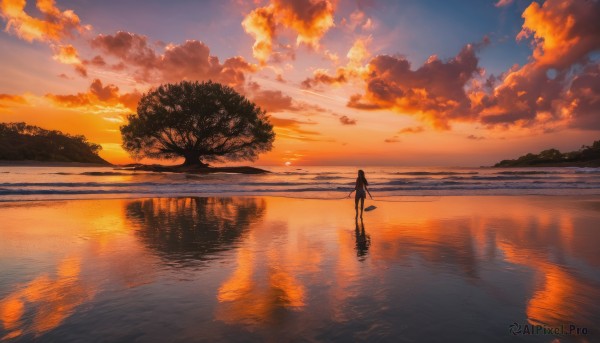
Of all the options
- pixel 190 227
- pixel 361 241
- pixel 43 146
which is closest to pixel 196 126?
pixel 190 227

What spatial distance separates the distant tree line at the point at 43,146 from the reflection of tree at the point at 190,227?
366 feet

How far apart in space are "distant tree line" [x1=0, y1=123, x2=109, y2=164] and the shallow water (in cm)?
11662

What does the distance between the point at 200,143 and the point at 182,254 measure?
145 feet

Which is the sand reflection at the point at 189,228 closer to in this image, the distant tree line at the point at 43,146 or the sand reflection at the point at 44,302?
the sand reflection at the point at 44,302

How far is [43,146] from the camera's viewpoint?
115 m

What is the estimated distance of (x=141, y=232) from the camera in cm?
941

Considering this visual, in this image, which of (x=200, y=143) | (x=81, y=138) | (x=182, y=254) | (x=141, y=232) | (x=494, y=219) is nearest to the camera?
(x=182, y=254)

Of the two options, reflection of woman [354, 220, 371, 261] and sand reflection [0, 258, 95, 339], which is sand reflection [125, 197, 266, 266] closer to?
sand reflection [0, 258, 95, 339]

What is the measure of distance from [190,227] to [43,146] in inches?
5209

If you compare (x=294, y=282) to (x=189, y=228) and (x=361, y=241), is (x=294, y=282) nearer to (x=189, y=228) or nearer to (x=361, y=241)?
(x=361, y=241)

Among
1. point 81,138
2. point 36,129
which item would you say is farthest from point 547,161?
point 36,129

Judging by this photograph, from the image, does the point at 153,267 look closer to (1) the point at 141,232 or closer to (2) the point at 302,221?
(1) the point at 141,232

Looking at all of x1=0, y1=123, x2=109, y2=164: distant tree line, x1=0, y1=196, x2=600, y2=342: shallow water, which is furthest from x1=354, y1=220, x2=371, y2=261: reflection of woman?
x1=0, y1=123, x2=109, y2=164: distant tree line

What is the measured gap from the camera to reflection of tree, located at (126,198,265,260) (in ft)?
24.8
